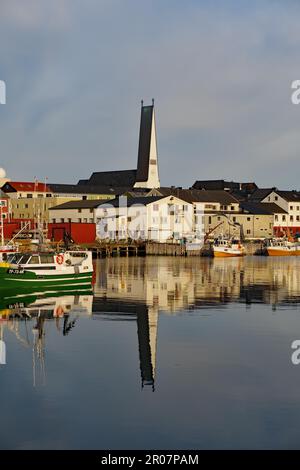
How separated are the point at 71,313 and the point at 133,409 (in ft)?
54.5

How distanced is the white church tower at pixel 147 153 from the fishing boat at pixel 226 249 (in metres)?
39.1

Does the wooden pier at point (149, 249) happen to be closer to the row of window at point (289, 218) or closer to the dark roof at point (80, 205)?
the dark roof at point (80, 205)

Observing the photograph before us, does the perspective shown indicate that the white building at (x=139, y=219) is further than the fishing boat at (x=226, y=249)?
Yes

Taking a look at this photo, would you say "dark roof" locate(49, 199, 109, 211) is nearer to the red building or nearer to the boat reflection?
the red building

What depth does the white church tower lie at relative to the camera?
13775 cm

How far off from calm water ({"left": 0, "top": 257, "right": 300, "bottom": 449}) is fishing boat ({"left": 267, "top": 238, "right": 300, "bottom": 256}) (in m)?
68.5

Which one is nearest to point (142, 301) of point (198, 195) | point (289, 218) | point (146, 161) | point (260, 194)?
point (198, 195)

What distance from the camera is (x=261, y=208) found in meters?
130

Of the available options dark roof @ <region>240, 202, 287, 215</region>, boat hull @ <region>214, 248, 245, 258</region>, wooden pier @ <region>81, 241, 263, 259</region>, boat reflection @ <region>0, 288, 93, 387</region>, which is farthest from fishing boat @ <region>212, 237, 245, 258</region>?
boat reflection @ <region>0, 288, 93, 387</region>

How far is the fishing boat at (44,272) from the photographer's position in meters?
41.1

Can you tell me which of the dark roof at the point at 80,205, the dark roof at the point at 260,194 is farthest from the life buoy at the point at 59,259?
the dark roof at the point at 260,194

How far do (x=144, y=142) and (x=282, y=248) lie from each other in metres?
43.8

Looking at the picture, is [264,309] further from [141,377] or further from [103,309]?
[141,377]

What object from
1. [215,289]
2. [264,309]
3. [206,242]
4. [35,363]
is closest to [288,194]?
[206,242]
